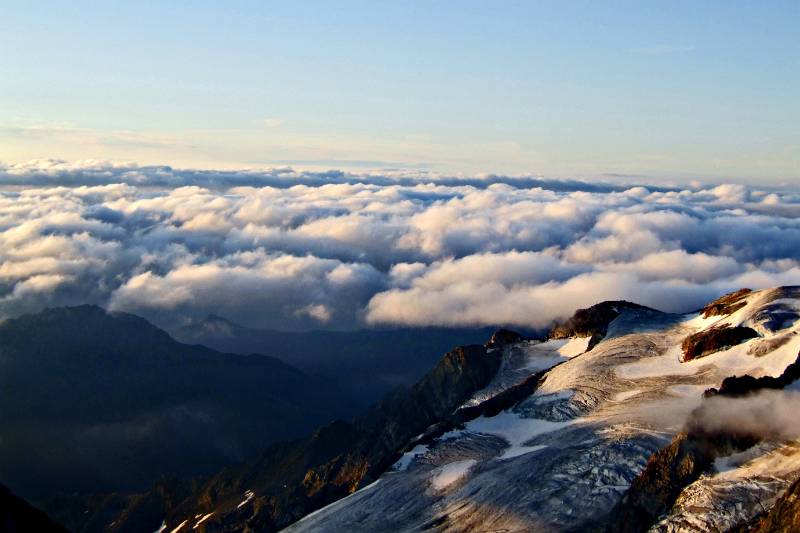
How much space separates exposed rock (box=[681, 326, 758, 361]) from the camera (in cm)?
15312

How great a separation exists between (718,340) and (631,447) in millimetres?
42030

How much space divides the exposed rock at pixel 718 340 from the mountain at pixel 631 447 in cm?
31

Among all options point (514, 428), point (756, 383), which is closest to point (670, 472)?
point (756, 383)

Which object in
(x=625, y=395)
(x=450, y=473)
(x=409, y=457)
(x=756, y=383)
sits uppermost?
(x=756, y=383)

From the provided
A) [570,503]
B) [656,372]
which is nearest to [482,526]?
[570,503]

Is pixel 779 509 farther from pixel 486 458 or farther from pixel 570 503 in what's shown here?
pixel 486 458

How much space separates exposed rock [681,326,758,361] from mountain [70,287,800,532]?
1.03 ft

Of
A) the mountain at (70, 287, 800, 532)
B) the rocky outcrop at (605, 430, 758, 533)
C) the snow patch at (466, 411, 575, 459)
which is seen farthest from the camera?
the snow patch at (466, 411, 575, 459)

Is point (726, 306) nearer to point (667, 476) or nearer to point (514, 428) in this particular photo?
point (514, 428)

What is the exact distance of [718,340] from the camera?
506 ft

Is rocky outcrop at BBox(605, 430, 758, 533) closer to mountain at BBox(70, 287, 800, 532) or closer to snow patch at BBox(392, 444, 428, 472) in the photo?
mountain at BBox(70, 287, 800, 532)

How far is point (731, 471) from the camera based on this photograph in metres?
102

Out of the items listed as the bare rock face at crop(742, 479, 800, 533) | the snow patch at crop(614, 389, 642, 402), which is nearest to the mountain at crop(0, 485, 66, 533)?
the bare rock face at crop(742, 479, 800, 533)

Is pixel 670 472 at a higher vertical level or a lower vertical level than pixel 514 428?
higher
